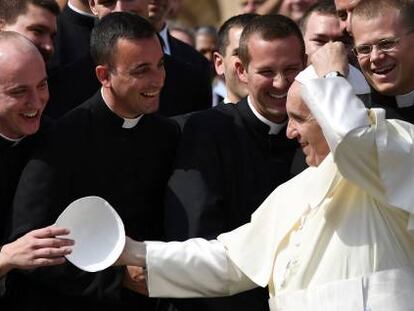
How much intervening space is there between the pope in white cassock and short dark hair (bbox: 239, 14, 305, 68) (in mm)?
1044

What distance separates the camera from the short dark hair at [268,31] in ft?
21.4

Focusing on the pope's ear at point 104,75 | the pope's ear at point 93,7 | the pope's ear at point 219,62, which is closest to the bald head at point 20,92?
the pope's ear at point 104,75

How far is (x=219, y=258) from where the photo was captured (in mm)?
5664

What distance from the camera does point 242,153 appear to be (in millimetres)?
6398

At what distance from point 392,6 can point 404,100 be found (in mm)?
472

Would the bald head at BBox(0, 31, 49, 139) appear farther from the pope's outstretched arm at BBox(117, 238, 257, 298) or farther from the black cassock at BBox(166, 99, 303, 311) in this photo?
the pope's outstretched arm at BBox(117, 238, 257, 298)

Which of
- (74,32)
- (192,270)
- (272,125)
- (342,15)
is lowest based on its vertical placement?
(192,270)

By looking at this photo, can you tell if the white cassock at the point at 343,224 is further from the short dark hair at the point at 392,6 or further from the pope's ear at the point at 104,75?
the pope's ear at the point at 104,75

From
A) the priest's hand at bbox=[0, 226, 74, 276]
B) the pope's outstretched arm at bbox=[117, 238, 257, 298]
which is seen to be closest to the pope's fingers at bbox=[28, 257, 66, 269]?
the priest's hand at bbox=[0, 226, 74, 276]

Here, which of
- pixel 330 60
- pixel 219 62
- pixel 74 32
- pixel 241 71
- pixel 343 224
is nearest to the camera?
pixel 343 224

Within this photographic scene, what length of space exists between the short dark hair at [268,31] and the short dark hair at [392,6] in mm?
Result: 430

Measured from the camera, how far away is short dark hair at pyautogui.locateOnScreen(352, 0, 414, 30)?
242 inches

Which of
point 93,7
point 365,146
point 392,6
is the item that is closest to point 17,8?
point 93,7

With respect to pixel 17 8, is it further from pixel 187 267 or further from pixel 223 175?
pixel 187 267
